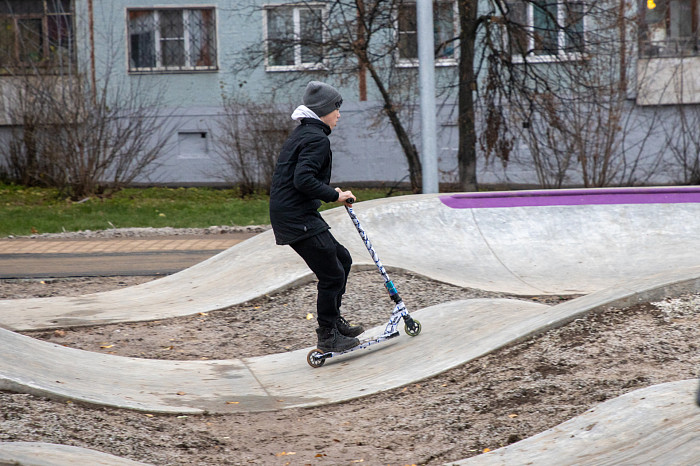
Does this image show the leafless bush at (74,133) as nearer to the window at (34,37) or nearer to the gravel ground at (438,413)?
the window at (34,37)

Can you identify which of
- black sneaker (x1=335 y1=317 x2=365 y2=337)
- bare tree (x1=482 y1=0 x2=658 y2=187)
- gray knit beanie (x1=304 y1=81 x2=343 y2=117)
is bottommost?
black sneaker (x1=335 y1=317 x2=365 y2=337)

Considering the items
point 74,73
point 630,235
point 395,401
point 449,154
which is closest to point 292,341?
point 395,401

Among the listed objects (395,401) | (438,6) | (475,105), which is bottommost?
(395,401)

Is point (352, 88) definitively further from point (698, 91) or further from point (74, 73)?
point (698, 91)

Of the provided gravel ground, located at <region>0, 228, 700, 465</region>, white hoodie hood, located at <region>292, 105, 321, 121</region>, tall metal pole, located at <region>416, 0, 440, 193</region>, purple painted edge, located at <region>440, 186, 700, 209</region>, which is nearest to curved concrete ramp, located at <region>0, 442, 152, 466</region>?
gravel ground, located at <region>0, 228, 700, 465</region>

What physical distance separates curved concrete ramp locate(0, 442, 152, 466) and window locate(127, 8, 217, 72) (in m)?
19.7

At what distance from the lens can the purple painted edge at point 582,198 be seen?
9062mm

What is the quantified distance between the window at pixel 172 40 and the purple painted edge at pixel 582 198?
14.7m

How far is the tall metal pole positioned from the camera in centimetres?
1111

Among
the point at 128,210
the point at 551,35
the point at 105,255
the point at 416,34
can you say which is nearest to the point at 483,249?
the point at 105,255

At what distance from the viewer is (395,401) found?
15.6 ft

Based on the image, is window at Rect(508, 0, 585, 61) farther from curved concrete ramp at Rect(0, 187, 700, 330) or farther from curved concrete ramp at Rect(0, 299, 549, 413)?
curved concrete ramp at Rect(0, 299, 549, 413)

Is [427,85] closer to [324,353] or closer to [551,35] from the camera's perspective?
[324,353]

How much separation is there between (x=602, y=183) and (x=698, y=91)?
210 inches
